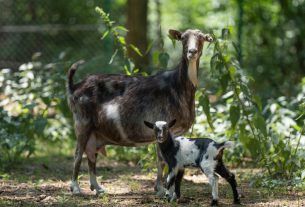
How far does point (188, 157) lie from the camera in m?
7.00

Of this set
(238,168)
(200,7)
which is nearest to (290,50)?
(200,7)

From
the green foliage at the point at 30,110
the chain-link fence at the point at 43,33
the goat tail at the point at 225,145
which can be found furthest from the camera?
the chain-link fence at the point at 43,33

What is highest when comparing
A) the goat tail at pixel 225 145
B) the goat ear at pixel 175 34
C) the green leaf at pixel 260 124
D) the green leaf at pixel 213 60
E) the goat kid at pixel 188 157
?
the goat ear at pixel 175 34

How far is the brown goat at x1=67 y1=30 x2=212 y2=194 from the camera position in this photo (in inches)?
302

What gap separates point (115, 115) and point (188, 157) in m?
1.12

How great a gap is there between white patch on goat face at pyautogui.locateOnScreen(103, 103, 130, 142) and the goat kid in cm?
57

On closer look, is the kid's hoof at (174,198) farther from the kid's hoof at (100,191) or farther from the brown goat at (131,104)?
the kid's hoof at (100,191)

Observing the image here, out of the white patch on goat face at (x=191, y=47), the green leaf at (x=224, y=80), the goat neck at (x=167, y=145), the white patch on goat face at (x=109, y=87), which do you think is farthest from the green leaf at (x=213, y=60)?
the goat neck at (x=167, y=145)

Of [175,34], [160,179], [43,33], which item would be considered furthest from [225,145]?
[43,33]

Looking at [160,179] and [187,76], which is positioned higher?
[187,76]

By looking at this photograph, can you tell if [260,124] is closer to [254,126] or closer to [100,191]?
[254,126]

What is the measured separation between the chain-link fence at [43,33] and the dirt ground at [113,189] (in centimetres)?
348

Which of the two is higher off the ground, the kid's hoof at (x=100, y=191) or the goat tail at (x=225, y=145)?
the goat tail at (x=225, y=145)

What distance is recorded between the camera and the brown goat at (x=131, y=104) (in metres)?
7.68
